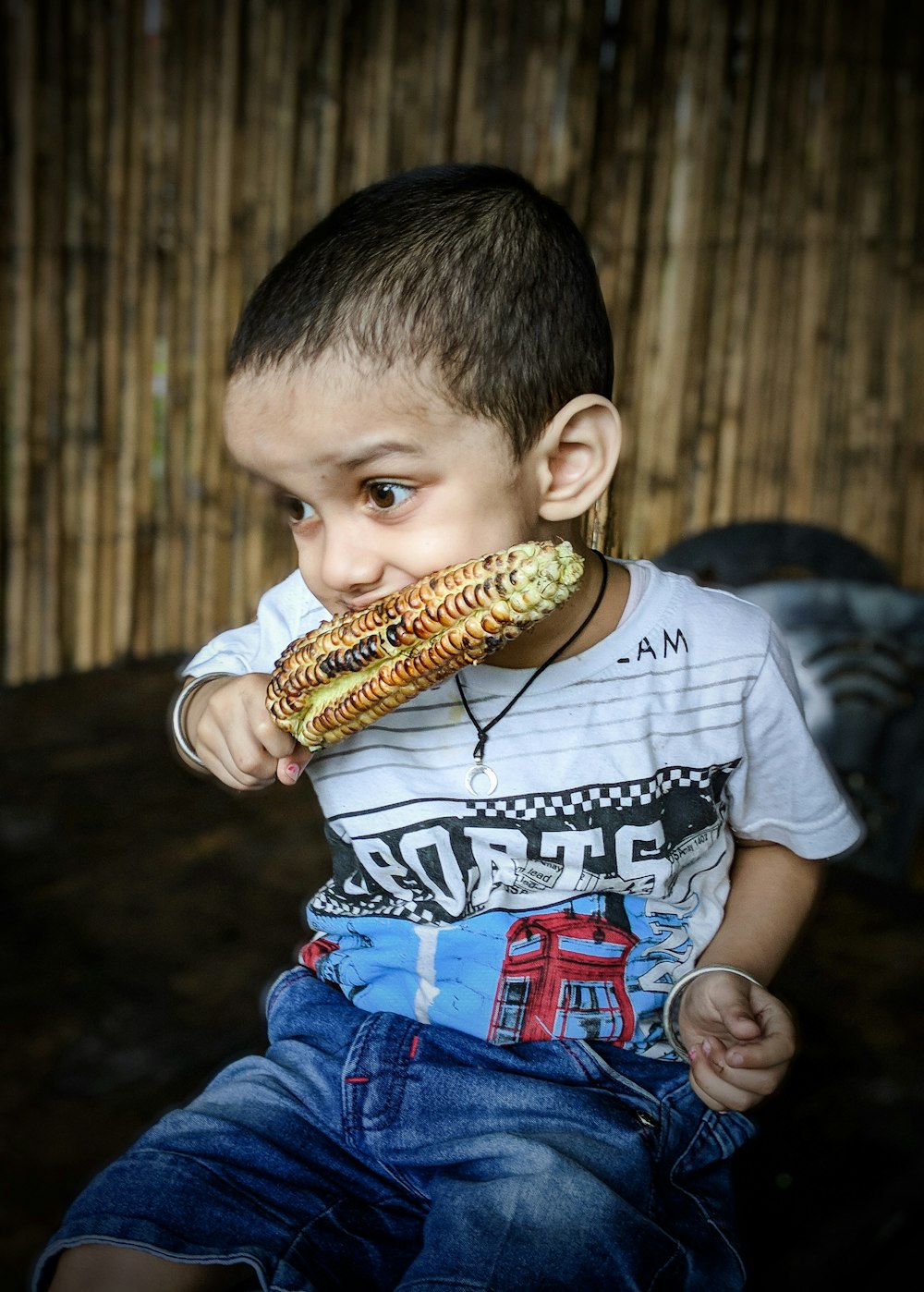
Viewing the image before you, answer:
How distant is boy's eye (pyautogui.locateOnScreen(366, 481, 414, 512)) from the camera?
1.06m

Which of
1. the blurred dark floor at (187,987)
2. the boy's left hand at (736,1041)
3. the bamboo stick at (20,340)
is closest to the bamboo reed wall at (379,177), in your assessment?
the bamboo stick at (20,340)

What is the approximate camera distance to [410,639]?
1.05 m

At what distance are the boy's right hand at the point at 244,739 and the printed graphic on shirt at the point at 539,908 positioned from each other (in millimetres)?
142

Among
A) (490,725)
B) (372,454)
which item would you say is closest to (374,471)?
(372,454)

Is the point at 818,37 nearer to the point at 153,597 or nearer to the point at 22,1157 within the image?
the point at 153,597

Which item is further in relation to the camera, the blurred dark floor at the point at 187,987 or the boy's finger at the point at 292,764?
the blurred dark floor at the point at 187,987

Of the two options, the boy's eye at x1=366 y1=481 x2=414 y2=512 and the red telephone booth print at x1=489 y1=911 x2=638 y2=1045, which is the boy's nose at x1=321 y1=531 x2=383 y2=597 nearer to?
the boy's eye at x1=366 y1=481 x2=414 y2=512

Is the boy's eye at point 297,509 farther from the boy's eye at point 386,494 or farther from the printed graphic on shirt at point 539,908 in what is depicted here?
the printed graphic on shirt at point 539,908

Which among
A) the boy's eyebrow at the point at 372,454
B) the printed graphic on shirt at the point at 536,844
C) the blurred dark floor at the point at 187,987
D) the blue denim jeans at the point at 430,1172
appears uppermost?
the boy's eyebrow at the point at 372,454

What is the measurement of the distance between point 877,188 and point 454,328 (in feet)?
11.6

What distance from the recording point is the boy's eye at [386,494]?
1060 mm

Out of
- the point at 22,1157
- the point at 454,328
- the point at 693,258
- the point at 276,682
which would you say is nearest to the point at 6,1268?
the point at 22,1157

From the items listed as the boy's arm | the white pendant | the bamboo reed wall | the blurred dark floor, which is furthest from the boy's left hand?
the bamboo reed wall

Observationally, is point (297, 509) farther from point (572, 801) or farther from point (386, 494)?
point (572, 801)
